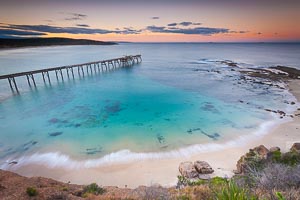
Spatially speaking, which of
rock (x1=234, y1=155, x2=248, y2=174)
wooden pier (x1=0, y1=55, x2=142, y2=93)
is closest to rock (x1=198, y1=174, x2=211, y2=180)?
rock (x1=234, y1=155, x2=248, y2=174)

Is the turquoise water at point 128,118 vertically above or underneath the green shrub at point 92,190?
underneath

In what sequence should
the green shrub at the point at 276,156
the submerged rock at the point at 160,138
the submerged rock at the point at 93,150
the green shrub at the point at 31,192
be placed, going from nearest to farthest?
the green shrub at the point at 31,192
the green shrub at the point at 276,156
the submerged rock at the point at 93,150
the submerged rock at the point at 160,138

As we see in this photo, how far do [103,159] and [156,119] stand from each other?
332 inches

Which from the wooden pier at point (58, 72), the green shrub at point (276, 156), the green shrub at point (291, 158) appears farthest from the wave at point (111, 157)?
the wooden pier at point (58, 72)

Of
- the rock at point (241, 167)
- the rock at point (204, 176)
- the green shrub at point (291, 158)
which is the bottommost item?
the rock at point (204, 176)

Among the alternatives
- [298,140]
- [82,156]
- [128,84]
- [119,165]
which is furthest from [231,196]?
[128,84]

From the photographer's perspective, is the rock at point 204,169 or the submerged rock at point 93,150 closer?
the rock at point 204,169

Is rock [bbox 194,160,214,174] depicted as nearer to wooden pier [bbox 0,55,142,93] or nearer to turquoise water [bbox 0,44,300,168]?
turquoise water [bbox 0,44,300,168]

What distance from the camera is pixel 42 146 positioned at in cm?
1586

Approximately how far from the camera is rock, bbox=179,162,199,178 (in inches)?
447

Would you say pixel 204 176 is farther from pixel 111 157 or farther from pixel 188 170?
pixel 111 157

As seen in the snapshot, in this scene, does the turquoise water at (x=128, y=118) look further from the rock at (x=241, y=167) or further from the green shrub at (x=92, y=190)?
the green shrub at (x=92, y=190)

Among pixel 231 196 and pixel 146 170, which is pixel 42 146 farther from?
pixel 231 196

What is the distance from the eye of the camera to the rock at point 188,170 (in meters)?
11.3
